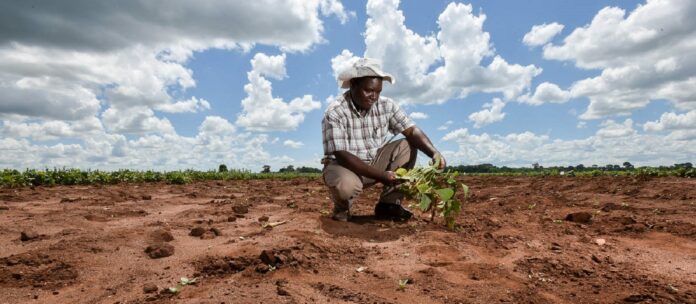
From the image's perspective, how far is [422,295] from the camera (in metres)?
2.46

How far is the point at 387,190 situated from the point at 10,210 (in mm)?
4934

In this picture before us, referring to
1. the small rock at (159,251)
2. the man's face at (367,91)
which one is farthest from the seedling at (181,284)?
the man's face at (367,91)

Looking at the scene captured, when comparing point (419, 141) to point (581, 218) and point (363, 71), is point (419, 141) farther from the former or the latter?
point (581, 218)

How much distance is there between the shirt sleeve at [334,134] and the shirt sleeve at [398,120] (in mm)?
597

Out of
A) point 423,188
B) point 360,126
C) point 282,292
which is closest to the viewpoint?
point 282,292

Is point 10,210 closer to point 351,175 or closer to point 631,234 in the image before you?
point 351,175

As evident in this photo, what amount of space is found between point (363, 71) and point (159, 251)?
7.17ft

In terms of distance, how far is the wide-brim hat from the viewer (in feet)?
13.1

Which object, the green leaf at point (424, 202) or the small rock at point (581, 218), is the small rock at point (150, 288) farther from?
the small rock at point (581, 218)

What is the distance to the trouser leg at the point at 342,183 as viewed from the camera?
13.5 feet

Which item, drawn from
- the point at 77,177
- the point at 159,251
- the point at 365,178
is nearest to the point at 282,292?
the point at 159,251

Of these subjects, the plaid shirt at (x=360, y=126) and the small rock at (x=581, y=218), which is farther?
the small rock at (x=581, y=218)

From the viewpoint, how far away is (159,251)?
10.6 ft

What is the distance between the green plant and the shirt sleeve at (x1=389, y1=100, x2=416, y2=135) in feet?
1.66
